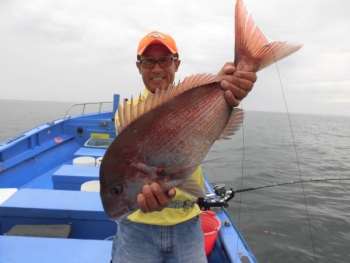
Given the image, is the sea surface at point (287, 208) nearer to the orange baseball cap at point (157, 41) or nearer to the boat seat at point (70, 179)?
the orange baseball cap at point (157, 41)

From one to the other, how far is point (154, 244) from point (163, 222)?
21 cm

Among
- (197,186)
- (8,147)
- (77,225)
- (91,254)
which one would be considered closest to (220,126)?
(197,186)

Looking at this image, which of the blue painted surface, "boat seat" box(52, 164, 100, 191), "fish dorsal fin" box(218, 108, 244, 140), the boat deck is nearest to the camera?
"fish dorsal fin" box(218, 108, 244, 140)

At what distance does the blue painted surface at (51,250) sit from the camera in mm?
2631

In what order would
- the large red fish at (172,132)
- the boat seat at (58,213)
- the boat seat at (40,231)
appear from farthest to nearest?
the boat seat at (58,213), the boat seat at (40,231), the large red fish at (172,132)

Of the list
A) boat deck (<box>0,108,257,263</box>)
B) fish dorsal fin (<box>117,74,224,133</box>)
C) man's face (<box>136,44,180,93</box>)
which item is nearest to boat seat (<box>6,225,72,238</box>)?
boat deck (<box>0,108,257,263</box>)

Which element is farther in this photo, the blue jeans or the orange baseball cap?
the orange baseball cap

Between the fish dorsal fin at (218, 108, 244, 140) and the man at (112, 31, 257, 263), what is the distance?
69mm

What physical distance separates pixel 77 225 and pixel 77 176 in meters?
1.41

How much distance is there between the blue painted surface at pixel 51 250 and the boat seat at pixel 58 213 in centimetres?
57

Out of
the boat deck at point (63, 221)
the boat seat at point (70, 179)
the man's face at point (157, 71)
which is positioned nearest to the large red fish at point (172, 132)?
the man's face at point (157, 71)

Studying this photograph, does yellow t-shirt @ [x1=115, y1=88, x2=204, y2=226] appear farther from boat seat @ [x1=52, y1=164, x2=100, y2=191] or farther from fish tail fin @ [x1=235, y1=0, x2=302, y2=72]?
boat seat @ [x1=52, y1=164, x2=100, y2=191]

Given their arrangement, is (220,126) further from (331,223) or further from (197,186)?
(331,223)

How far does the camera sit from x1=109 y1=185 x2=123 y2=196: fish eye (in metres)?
1.88
